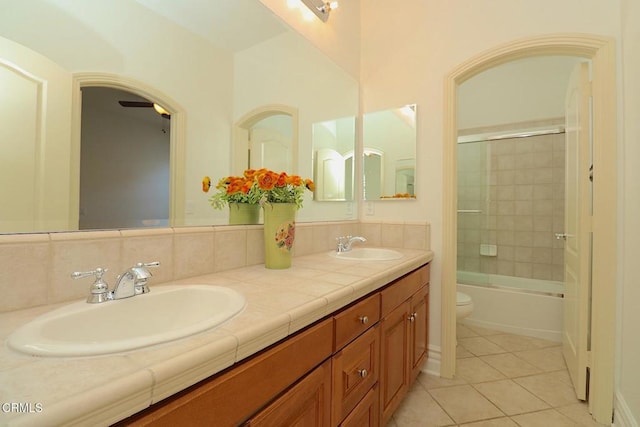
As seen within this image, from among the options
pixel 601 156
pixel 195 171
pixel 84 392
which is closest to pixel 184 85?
pixel 195 171

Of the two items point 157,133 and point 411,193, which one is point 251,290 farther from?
point 411,193

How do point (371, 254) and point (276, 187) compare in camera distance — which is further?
point (371, 254)

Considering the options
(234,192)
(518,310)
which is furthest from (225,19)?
(518,310)

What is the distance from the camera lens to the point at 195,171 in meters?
1.17

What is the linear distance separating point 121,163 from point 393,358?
1370 millimetres

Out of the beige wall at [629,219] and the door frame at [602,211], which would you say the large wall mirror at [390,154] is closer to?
the door frame at [602,211]

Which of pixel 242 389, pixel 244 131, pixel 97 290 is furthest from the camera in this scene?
pixel 244 131

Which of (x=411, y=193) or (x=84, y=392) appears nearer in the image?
(x=84, y=392)

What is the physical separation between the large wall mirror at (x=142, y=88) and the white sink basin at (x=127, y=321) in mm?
291

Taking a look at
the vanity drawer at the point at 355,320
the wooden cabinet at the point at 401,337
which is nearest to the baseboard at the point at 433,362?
the wooden cabinet at the point at 401,337

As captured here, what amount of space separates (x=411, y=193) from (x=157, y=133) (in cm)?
158

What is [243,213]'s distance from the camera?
51.5 inches

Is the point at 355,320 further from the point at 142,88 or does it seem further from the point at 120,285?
the point at 142,88

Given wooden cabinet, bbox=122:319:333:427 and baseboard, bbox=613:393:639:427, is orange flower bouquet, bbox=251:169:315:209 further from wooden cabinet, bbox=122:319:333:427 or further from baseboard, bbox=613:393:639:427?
baseboard, bbox=613:393:639:427
